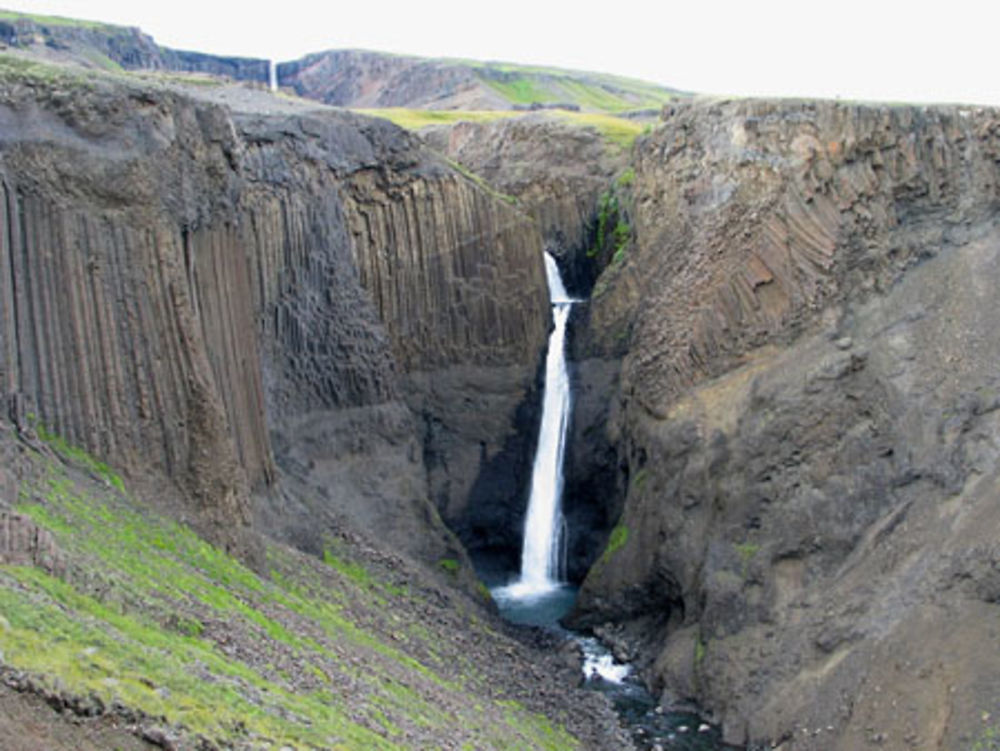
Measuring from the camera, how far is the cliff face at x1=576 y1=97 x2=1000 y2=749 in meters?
24.6

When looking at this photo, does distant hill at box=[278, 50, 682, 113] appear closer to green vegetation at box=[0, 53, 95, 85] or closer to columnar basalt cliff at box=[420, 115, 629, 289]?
columnar basalt cliff at box=[420, 115, 629, 289]

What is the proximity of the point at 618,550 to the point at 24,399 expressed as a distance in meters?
17.3

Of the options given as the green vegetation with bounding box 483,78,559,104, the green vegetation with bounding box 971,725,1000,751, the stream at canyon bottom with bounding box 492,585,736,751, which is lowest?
the stream at canyon bottom with bounding box 492,585,736,751

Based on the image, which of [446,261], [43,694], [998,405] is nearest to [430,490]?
[446,261]

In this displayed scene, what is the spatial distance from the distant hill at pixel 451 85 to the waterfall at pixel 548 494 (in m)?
50.8

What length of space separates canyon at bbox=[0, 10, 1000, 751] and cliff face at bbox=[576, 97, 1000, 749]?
88 millimetres

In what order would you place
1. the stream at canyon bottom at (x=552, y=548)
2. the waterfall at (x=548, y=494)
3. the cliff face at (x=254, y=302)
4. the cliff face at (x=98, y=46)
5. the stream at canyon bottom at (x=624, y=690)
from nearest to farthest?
the cliff face at (x=254, y=302) → the stream at canyon bottom at (x=624, y=690) → the stream at canyon bottom at (x=552, y=548) → the waterfall at (x=548, y=494) → the cliff face at (x=98, y=46)

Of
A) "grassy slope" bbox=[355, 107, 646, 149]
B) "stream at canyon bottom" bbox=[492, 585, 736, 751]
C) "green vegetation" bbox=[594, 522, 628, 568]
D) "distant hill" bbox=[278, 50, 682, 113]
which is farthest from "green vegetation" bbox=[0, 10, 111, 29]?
"green vegetation" bbox=[594, 522, 628, 568]

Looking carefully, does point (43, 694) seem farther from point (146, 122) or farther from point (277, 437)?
point (277, 437)

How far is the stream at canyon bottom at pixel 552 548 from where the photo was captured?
29859 mm

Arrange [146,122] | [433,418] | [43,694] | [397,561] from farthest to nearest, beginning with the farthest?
[433,418] < [397,561] < [146,122] < [43,694]

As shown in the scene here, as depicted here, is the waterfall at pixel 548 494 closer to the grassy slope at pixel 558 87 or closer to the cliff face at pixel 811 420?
the cliff face at pixel 811 420

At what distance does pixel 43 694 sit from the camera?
11.0m

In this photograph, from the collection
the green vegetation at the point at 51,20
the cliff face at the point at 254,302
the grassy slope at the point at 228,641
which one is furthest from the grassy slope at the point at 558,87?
the grassy slope at the point at 228,641
